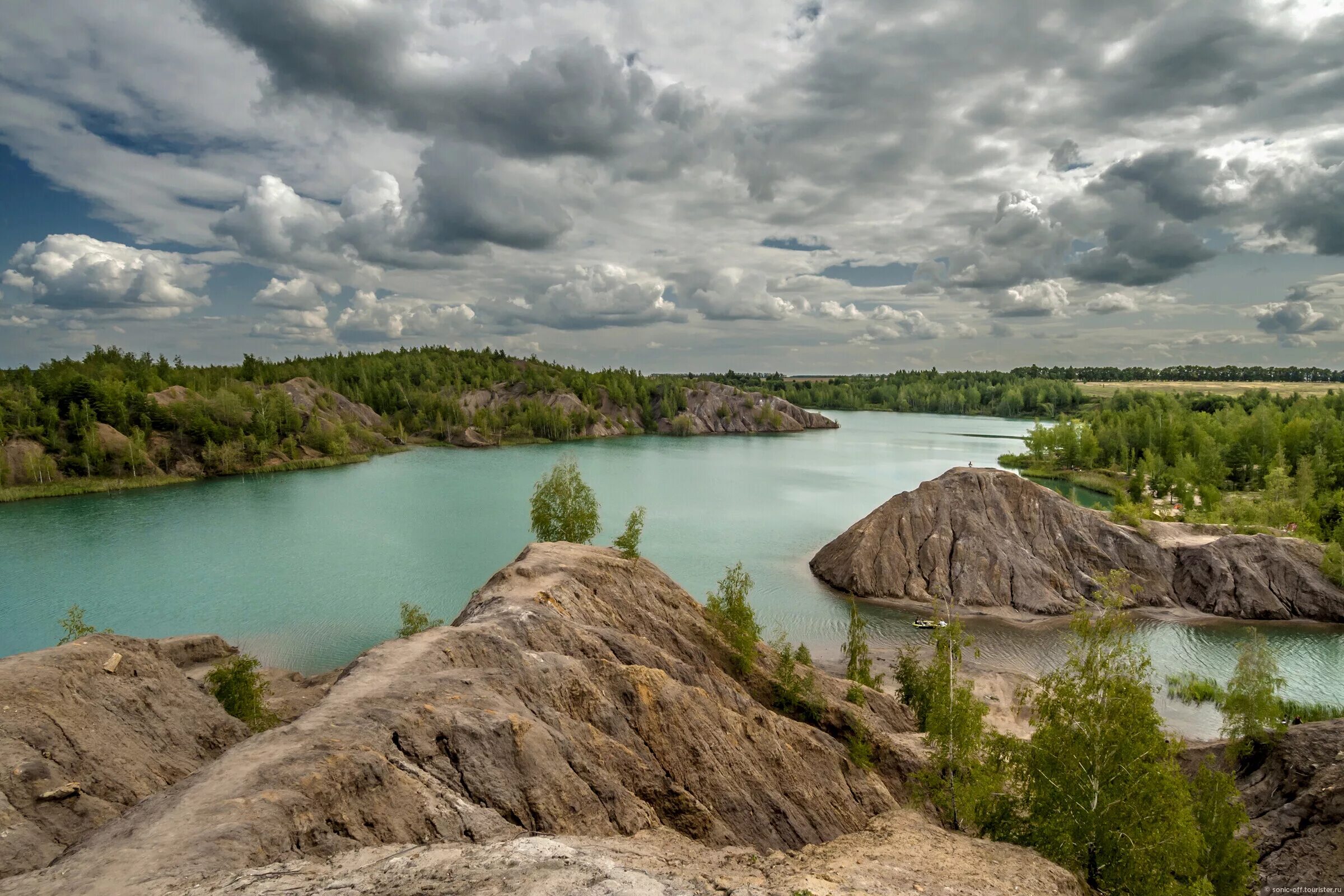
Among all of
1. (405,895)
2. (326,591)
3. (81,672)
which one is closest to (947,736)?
(405,895)

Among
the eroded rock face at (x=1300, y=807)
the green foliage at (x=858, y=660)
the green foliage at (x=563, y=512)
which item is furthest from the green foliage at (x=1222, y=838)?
the green foliage at (x=563, y=512)

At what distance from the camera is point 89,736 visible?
52.4 ft

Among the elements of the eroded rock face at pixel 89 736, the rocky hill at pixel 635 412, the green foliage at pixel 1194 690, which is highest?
the rocky hill at pixel 635 412

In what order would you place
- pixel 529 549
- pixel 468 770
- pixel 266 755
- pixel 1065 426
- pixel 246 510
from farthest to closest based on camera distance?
pixel 1065 426 < pixel 246 510 < pixel 529 549 < pixel 468 770 < pixel 266 755

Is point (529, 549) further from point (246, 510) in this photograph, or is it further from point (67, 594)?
point (246, 510)

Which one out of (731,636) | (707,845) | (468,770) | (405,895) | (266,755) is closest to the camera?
(405,895)

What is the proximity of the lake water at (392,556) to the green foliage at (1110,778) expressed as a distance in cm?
2292

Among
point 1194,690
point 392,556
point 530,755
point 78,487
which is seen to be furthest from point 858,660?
point 78,487

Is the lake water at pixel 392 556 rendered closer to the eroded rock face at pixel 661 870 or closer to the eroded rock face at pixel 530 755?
the eroded rock face at pixel 530 755

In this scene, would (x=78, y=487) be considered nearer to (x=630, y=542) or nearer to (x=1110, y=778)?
(x=630, y=542)

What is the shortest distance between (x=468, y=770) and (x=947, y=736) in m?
14.5

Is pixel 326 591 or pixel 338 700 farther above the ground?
pixel 338 700

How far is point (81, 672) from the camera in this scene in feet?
58.1

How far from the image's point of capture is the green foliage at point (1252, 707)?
23.0 metres
